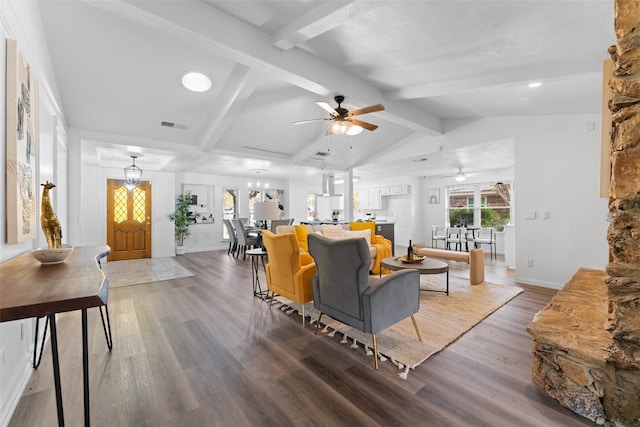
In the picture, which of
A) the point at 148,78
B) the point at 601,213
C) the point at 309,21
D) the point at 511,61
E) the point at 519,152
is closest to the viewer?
the point at 309,21

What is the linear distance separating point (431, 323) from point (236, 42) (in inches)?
129

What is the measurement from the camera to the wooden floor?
1561mm

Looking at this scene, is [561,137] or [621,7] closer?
[621,7]

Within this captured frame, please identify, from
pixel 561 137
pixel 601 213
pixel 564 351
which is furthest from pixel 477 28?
pixel 601 213

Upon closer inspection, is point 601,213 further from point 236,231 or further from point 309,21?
point 236,231

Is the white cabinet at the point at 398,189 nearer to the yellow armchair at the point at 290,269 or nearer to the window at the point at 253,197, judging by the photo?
the window at the point at 253,197

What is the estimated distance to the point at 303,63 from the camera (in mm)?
2918

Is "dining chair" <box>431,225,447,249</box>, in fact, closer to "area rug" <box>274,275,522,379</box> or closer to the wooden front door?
"area rug" <box>274,275,522,379</box>

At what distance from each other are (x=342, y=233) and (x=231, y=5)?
3724mm

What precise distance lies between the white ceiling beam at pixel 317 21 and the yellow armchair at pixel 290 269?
6.01ft

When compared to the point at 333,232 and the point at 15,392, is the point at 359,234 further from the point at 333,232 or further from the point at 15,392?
the point at 15,392

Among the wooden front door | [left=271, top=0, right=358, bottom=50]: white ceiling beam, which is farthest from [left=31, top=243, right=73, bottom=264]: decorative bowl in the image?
the wooden front door

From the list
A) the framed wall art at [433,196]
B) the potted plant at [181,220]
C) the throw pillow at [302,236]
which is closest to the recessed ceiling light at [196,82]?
the throw pillow at [302,236]

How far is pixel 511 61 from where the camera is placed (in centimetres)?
275
